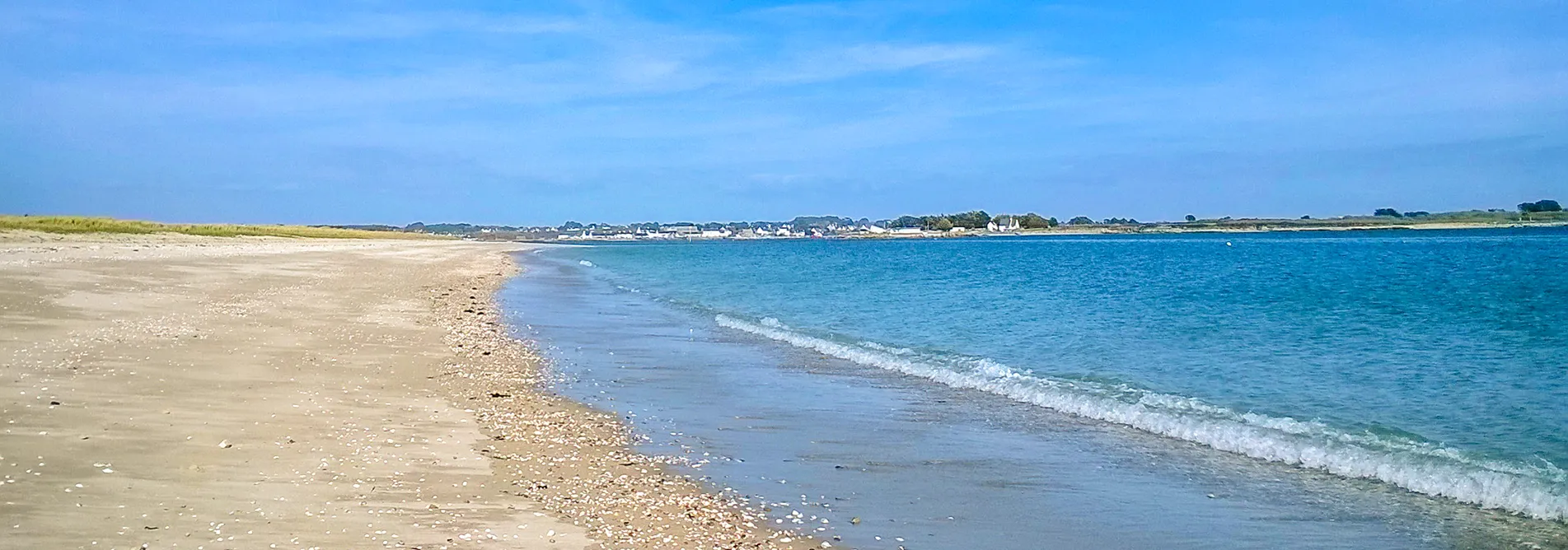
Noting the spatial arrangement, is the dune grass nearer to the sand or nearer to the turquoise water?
the turquoise water

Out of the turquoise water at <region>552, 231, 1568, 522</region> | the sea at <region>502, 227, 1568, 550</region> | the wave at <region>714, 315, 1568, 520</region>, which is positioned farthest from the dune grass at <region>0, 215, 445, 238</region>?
the wave at <region>714, 315, 1568, 520</region>

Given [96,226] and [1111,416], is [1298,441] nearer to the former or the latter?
[1111,416]

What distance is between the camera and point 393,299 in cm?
2602

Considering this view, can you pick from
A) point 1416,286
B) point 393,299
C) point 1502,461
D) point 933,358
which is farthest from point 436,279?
point 1502,461

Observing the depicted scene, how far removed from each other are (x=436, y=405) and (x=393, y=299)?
16288mm

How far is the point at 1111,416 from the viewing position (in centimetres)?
1159

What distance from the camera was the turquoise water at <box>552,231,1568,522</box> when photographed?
31.1ft

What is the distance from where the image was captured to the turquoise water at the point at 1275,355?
374 inches

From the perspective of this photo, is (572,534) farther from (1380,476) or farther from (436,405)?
(1380,476)

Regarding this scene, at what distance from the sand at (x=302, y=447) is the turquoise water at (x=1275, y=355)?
5.57 metres

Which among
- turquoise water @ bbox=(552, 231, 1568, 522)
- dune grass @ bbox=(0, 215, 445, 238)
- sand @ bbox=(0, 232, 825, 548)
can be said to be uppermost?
dune grass @ bbox=(0, 215, 445, 238)

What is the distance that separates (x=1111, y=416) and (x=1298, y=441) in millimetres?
2149

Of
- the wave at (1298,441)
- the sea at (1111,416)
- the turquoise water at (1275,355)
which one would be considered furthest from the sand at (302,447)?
the turquoise water at (1275,355)

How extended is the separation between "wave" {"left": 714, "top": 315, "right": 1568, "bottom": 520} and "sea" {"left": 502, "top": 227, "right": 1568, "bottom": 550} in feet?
0.11
